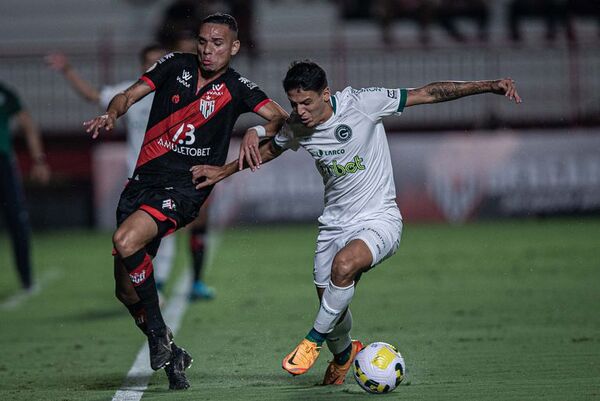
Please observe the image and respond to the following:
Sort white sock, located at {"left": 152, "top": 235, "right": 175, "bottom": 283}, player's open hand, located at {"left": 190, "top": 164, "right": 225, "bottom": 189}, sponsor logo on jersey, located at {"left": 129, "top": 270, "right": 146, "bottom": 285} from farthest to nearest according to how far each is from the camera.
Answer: white sock, located at {"left": 152, "top": 235, "right": 175, "bottom": 283}, player's open hand, located at {"left": 190, "top": 164, "right": 225, "bottom": 189}, sponsor logo on jersey, located at {"left": 129, "top": 270, "right": 146, "bottom": 285}

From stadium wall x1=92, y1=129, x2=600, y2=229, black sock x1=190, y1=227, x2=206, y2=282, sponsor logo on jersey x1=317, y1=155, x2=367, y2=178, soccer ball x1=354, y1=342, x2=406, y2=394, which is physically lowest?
stadium wall x1=92, y1=129, x2=600, y2=229

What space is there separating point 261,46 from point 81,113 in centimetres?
372

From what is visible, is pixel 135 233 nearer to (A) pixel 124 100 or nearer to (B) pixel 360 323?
(A) pixel 124 100

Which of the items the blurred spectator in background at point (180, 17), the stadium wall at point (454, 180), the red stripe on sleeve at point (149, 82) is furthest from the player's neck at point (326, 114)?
the blurred spectator in background at point (180, 17)

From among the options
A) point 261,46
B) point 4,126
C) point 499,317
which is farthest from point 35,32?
point 499,317

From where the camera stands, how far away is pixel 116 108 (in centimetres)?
693

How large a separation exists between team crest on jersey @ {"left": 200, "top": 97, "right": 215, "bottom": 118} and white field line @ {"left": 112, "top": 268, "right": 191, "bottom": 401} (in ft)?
5.86

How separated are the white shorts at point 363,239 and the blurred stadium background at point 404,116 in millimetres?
7891

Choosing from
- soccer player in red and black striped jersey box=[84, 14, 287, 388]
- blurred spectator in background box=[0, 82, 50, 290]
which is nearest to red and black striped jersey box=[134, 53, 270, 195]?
soccer player in red and black striped jersey box=[84, 14, 287, 388]

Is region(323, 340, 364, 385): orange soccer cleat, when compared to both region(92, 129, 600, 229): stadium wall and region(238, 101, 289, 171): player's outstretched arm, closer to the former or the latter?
region(238, 101, 289, 171): player's outstretched arm

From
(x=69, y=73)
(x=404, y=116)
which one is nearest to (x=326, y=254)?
(x=69, y=73)

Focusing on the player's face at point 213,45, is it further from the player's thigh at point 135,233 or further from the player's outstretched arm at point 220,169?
the player's thigh at point 135,233

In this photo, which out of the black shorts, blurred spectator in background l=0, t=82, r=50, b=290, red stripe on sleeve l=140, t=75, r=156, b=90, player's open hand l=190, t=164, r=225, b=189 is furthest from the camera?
blurred spectator in background l=0, t=82, r=50, b=290

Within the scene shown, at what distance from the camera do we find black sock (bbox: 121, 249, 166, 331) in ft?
22.4
